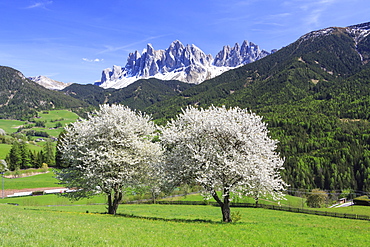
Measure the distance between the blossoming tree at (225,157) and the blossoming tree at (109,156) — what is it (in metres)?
4.45

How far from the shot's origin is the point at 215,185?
26.6m

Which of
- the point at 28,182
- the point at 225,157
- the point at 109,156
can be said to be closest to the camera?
the point at 225,157

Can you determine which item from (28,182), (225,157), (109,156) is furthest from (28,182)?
(225,157)

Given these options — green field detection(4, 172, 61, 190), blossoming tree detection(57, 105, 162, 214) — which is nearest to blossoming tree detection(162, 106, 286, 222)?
blossoming tree detection(57, 105, 162, 214)

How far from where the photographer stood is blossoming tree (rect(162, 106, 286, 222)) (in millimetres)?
25859

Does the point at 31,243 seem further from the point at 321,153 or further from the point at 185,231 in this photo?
the point at 321,153

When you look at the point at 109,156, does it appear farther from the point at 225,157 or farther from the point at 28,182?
the point at 28,182

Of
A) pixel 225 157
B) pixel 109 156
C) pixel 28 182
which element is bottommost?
pixel 28 182

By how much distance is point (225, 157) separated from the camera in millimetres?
25812

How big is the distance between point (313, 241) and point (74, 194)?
26.6 metres

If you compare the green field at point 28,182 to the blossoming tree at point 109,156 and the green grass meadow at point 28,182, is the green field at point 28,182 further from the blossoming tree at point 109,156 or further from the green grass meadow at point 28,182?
the blossoming tree at point 109,156

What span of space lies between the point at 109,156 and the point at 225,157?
1319 cm

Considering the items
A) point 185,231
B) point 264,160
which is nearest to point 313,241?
point 264,160

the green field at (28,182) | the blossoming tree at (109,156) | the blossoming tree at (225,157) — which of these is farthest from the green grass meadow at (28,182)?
the blossoming tree at (225,157)
